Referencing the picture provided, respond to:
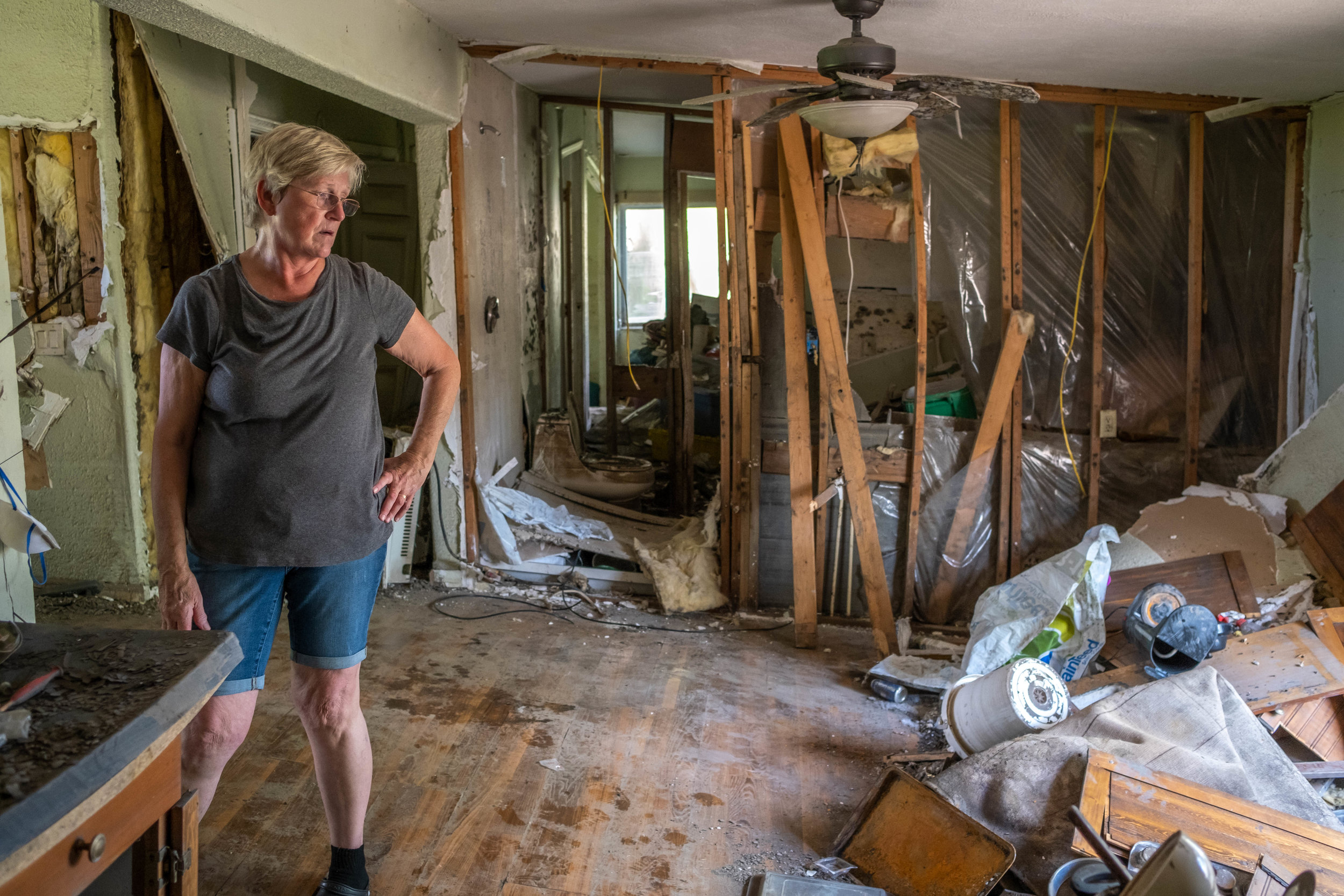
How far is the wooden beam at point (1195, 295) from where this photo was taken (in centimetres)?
357

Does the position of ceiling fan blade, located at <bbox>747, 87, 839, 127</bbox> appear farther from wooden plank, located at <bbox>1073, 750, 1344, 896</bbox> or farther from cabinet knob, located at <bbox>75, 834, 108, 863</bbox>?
cabinet knob, located at <bbox>75, 834, 108, 863</bbox>

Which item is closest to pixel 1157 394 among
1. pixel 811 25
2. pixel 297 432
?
pixel 811 25

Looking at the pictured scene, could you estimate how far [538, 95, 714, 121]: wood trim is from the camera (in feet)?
15.9

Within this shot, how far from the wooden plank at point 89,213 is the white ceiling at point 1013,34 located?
1.27m

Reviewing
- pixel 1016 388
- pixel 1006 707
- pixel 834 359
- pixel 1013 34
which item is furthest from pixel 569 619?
pixel 1013 34

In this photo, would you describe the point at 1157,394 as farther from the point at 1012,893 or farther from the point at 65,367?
the point at 65,367

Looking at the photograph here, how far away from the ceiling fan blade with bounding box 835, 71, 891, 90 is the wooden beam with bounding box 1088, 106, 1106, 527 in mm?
1666

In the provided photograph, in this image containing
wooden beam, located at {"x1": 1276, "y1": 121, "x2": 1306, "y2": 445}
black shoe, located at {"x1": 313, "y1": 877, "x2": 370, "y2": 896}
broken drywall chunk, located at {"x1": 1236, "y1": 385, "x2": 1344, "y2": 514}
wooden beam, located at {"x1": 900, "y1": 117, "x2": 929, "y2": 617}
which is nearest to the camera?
black shoe, located at {"x1": 313, "y1": 877, "x2": 370, "y2": 896}

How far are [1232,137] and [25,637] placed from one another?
4.07m

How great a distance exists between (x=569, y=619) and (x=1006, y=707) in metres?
1.76

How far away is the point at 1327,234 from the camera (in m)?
3.54

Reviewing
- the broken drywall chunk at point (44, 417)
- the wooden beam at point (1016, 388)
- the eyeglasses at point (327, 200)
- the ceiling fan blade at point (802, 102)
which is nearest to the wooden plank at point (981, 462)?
the wooden beam at point (1016, 388)

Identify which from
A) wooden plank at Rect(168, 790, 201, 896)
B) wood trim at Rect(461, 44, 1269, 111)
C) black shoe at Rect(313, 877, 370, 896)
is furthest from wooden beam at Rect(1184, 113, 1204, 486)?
wooden plank at Rect(168, 790, 201, 896)

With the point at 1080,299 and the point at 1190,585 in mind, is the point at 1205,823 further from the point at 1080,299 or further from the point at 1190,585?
the point at 1080,299
